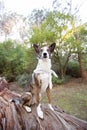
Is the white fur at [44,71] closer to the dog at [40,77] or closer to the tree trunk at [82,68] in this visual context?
the dog at [40,77]

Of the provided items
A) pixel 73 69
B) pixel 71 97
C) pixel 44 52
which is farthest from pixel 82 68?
pixel 44 52

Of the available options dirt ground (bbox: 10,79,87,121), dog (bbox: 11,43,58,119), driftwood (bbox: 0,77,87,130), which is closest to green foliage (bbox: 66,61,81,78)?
dirt ground (bbox: 10,79,87,121)

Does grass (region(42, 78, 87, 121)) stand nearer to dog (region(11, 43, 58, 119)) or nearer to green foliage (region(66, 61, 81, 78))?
green foliage (region(66, 61, 81, 78))

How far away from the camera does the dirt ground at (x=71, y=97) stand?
4134 millimetres

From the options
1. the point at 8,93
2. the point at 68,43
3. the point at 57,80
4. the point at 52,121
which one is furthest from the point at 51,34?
the point at 52,121

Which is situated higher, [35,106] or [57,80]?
[35,106]

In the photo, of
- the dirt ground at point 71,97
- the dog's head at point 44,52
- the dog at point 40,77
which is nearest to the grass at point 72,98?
the dirt ground at point 71,97

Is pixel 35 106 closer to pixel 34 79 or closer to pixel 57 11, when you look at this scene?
pixel 34 79

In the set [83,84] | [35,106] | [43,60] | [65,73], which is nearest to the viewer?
[43,60]

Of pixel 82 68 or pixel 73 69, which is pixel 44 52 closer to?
Answer: pixel 82 68

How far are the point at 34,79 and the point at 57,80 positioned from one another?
3672mm

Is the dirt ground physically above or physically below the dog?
below

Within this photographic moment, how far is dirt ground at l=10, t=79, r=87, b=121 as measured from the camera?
413cm

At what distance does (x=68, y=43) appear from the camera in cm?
555
